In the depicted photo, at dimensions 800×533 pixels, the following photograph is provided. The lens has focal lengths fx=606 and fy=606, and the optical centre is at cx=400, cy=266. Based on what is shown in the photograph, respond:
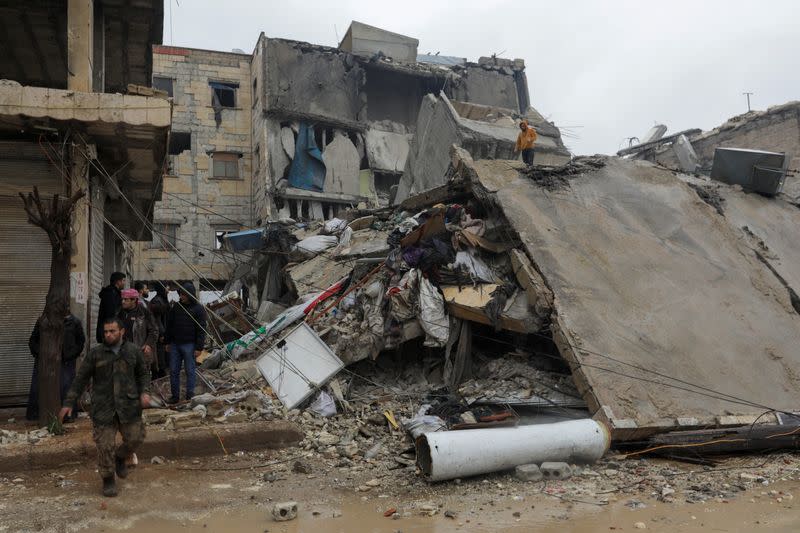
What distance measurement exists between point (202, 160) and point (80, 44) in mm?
17300

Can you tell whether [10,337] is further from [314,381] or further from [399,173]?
[399,173]

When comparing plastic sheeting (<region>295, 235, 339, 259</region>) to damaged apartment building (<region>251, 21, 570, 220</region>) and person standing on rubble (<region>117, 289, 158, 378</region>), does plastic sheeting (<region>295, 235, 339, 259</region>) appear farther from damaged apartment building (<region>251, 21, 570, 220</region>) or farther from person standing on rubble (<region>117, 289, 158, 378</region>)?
damaged apartment building (<region>251, 21, 570, 220</region>)

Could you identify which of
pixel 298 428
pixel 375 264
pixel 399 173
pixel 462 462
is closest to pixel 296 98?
pixel 399 173

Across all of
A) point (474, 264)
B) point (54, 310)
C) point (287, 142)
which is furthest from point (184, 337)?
point (287, 142)

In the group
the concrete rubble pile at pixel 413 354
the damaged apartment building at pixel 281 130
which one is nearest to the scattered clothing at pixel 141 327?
the concrete rubble pile at pixel 413 354

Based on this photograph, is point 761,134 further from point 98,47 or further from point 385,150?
point 98,47

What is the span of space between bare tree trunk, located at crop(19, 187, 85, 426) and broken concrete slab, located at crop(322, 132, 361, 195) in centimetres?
1740

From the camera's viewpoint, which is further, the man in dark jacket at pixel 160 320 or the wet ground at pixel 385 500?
the man in dark jacket at pixel 160 320

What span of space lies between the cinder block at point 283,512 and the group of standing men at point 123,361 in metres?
1.38

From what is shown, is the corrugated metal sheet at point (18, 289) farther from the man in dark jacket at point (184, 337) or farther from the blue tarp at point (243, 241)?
the blue tarp at point (243, 241)

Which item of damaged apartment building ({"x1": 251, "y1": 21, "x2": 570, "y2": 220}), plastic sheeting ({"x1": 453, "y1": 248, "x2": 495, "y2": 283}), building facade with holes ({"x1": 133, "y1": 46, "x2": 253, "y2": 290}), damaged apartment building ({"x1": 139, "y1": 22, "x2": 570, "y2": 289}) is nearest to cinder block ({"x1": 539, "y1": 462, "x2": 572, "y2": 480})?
plastic sheeting ({"x1": 453, "y1": 248, "x2": 495, "y2": 283})

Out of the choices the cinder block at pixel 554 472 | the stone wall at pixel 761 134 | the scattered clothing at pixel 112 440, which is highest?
the stone wall at pixel 761 134

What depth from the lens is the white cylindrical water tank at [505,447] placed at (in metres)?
4.78

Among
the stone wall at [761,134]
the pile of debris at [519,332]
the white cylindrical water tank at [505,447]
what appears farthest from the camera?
the stone wall at [761,134]
